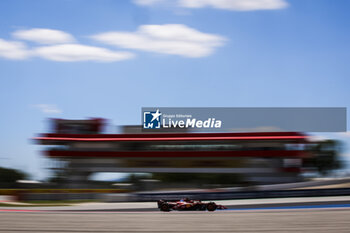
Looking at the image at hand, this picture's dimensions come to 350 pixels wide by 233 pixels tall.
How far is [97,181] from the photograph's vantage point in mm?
48969

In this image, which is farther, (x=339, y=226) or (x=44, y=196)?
(x=44, y=196)

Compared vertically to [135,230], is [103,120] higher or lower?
higher

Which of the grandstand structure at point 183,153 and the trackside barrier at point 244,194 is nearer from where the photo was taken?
the trackside barrier at point 244,194

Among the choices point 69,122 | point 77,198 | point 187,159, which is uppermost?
point 69,122

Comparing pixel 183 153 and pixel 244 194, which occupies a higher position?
pixel 183 153

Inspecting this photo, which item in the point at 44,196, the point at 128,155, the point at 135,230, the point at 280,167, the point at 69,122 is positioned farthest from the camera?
the point at 69,122

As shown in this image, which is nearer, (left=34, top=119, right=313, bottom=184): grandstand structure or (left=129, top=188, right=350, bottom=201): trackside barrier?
(left=129, top=188, right=350, bottom=201): trackside barrier

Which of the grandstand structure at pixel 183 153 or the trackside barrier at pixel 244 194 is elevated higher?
the grandstand structure at pixel 183 153

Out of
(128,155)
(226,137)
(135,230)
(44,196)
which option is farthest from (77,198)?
(135,230)

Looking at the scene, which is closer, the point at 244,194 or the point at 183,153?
the point at 244,194

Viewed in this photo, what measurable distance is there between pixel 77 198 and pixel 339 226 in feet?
81.0

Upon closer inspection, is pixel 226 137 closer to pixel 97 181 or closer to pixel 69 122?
pixel 97 181

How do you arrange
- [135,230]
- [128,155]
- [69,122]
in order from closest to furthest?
[135,230]
[128,155]
[69,122]

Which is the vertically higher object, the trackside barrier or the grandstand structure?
the grandstand structure
